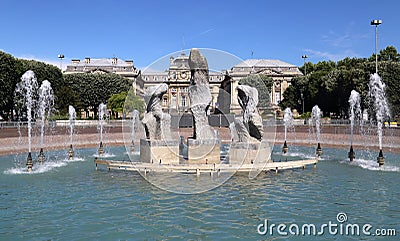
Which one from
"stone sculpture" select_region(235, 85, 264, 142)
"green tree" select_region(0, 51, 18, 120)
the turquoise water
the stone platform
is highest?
"green tree" select_region(0, 51, 18, 120)

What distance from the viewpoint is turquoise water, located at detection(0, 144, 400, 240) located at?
9695 mm

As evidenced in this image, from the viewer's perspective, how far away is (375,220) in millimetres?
10508

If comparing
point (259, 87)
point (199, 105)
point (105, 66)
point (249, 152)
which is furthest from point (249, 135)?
point (105, 66)

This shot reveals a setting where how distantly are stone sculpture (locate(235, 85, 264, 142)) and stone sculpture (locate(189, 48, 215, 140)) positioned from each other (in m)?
1.64

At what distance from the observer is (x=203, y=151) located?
1898 centimetres

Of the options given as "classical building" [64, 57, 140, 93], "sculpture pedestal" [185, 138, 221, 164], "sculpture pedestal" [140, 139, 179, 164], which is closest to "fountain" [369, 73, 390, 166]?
"sculpture pedestal" [185, 138, 221, 164]

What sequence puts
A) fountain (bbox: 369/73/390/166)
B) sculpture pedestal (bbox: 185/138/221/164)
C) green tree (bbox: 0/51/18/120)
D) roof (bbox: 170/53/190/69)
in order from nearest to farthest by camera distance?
roof (bbox: 170/53/190/69)
sculpture pedestal (bbox: 185/138/221/164)
fountain (bbox: 369/73/390/166)
green tree (bbox: 0/51/18/120)

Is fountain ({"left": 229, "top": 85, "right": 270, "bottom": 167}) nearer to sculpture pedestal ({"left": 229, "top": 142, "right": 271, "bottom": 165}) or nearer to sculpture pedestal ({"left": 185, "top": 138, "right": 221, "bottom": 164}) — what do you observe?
sculpture pedestal ({"left": 229, "top": 142, "right": 271, "bottom": 165})

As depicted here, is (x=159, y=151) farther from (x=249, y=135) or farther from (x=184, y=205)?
(x=184, y=205)

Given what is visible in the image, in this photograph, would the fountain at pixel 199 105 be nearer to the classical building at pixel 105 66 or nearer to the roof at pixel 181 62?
the roof at pixel 181 62

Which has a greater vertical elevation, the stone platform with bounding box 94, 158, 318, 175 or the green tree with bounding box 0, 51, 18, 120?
the green tree with bounding box 0, 51, 18, 120

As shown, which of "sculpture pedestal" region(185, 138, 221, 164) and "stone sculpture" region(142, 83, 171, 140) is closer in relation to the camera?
"sculpture pedestal" region(185, 138, 221, 164)

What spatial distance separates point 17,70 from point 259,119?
51.6 m

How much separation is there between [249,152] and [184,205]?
7.20 meters
